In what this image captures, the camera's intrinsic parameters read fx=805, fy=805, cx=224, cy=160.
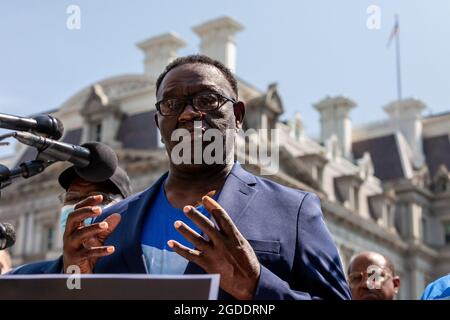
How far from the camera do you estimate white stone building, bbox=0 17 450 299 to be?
95.1 feet

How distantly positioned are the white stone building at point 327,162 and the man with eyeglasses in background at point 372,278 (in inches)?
815

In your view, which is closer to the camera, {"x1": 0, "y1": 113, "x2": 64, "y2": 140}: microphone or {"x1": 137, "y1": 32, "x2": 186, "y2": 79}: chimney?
{"x1": 0, "y1": 113, "x2": 64, "y2": 140}: microphone

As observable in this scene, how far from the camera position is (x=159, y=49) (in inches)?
1244

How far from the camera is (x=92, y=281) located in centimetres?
205

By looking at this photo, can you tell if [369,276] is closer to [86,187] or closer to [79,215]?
[86,187]

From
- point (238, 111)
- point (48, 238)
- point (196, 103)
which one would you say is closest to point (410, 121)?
point (48, 238)

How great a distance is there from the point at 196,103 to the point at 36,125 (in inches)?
23.1

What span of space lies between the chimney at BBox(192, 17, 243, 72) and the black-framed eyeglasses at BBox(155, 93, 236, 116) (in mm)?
28849

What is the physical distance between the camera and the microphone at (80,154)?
2748 millimetres

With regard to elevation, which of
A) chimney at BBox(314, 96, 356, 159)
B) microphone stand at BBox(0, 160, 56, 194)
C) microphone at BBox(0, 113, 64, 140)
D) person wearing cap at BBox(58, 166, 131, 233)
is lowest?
microphone stand at BBox(0, 160, 56, 194)

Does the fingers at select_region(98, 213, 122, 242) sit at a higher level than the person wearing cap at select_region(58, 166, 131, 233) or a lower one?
lower

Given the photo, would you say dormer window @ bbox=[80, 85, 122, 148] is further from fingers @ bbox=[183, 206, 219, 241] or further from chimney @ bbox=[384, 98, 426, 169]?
fingers @ bbox=[183, 206, 219, 241]

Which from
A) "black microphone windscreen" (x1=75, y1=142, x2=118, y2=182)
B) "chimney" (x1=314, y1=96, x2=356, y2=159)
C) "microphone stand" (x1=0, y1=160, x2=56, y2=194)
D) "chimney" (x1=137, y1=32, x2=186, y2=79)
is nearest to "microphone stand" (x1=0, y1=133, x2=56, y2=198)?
"microphone stand" (x1=0, y1=160, x2=56, y2=194)
